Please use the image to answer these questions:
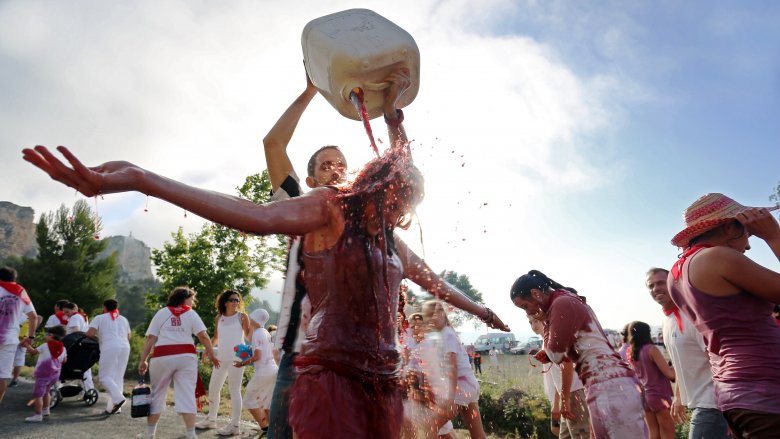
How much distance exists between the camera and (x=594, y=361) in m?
3.89

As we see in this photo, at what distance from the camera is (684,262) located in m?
3.00

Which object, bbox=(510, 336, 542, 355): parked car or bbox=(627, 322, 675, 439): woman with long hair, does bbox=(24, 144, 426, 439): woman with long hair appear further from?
bbox=(627, 322, 675, 439): woman with long hair

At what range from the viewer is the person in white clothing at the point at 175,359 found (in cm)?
700

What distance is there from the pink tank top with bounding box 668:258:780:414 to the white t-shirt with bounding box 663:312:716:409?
57.9 inches

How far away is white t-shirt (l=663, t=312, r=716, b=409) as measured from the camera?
4.11 metres

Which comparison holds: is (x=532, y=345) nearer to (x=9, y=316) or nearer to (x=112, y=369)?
(x=112, y=369)

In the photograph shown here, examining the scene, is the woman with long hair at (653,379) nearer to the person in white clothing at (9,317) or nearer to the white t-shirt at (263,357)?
the white t-shirt at (263,357)

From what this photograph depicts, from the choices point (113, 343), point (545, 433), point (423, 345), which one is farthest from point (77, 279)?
point (423, 345)

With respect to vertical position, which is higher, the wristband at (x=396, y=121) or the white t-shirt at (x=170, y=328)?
the wristband at (x=396, y=121)

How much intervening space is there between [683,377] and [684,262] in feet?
6.66

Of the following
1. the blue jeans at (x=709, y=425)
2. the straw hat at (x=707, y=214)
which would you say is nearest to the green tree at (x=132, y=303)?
the blue jeans at (x=709, y=425)

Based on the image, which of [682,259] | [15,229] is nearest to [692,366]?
[682,259]

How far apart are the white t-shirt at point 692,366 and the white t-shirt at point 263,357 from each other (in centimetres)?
551

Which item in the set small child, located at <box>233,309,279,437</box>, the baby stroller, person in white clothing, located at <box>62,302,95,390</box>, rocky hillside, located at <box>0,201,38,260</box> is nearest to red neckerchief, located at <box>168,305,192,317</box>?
small child, located at <box>233,309,279,437</box>
